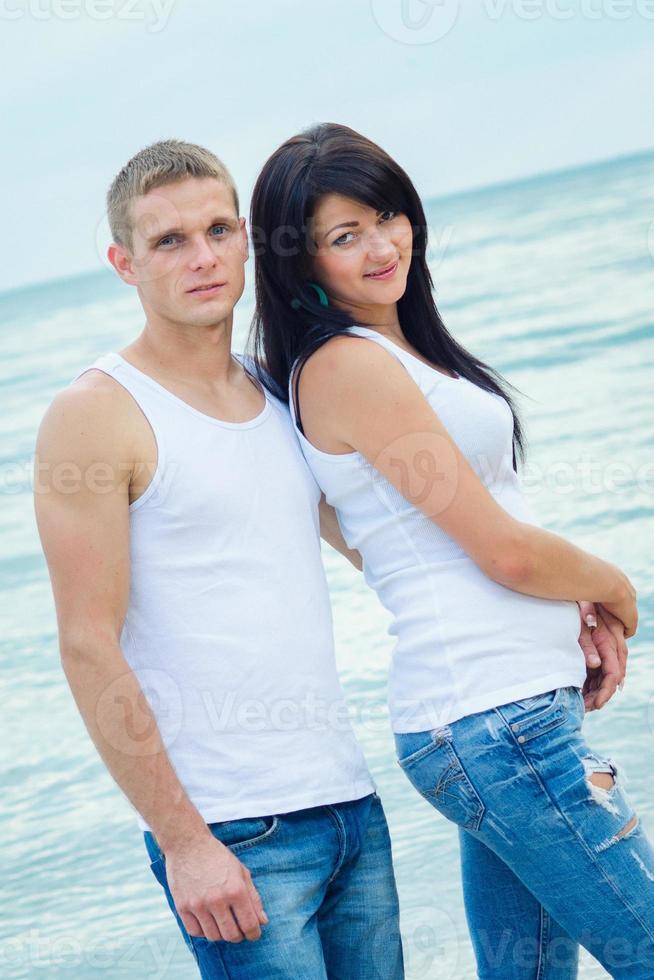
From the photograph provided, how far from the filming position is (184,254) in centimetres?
220

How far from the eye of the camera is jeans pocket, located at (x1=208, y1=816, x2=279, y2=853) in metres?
2.02

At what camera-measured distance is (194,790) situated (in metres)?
2.04

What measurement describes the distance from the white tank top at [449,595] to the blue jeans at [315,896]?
213mm

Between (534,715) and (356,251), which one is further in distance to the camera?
(356,251)

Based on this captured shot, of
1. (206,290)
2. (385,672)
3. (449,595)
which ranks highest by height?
(206,290)

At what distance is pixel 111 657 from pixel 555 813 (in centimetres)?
74

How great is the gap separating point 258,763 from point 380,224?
993mm

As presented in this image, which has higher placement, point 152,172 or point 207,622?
point 152,172

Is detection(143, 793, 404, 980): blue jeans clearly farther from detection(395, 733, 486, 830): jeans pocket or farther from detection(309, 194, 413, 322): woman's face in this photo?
detection(309, 194, 413, 322): woman's face

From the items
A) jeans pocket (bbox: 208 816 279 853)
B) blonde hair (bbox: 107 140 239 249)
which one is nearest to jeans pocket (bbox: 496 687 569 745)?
jeans pocket (bbox: 208 816 279 853)

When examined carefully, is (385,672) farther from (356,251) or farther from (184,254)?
(184,254)

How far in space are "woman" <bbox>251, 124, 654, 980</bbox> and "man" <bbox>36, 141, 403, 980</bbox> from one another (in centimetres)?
11

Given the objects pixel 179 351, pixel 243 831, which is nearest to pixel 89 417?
pixel 179 351

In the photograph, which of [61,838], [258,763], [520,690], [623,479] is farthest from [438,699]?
[623,479]
